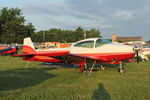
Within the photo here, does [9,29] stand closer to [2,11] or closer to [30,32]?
[30,32]

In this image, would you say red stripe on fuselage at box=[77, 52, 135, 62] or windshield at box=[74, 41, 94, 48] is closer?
red stripe on fuselage at box=[77, 52, 135, 62]

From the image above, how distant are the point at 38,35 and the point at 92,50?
318 feet

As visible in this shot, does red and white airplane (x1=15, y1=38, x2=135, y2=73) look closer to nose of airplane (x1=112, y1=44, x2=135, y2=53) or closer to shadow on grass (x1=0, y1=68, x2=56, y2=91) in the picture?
nose of airplane (x1=112, y1=44, x2=135, y2=53)

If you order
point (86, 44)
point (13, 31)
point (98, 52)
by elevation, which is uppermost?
point (13, 31)

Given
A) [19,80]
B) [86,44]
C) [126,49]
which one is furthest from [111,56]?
[19,80]

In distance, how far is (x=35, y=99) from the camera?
401 cm

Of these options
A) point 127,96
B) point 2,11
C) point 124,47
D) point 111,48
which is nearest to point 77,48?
point 111,48

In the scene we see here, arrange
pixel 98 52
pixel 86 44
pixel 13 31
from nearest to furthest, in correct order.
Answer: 1. pixel 98 52
2. pixel 86 44
3. pixel 13 31

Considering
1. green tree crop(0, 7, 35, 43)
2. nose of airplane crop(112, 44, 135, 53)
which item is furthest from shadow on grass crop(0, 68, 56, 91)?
green tree crop(0, 7, 35, 43)

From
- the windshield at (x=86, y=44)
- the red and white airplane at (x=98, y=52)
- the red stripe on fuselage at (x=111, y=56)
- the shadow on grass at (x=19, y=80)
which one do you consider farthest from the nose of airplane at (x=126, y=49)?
the shadow on grass at (x=19, y=80)

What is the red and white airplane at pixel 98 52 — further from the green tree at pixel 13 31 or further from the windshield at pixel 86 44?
the green tree at pixel 13 31

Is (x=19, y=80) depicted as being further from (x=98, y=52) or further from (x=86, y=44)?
(x=98, y=52)

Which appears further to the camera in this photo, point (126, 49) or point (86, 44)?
point (86, 44)

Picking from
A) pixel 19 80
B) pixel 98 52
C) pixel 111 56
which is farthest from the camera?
pixel 98 52
